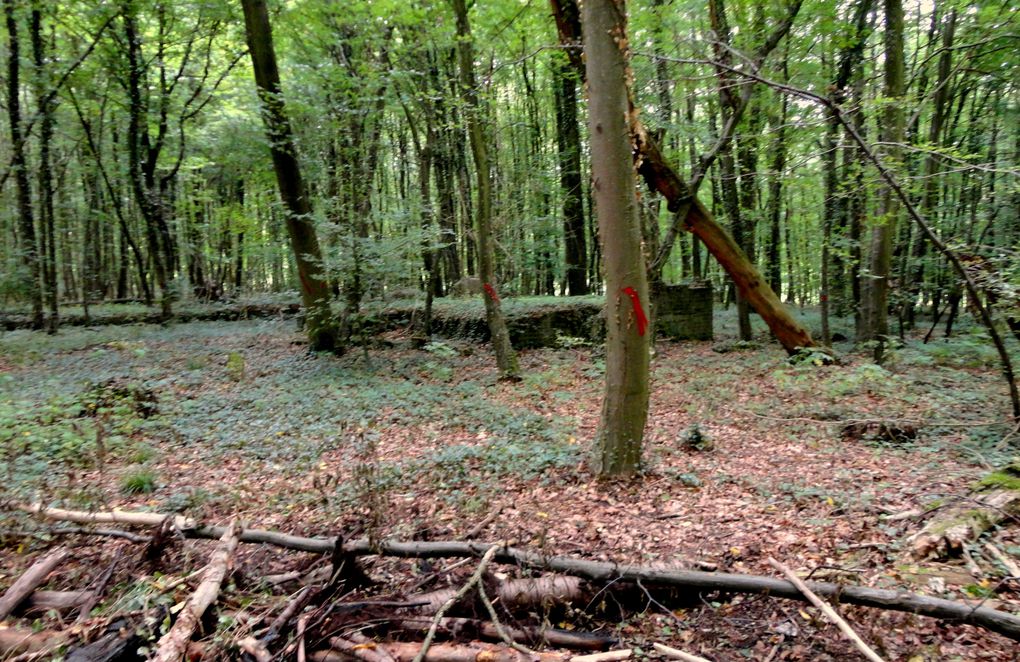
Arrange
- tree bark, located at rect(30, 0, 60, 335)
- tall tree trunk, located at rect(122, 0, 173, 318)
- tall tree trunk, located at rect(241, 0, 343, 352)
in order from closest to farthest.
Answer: tall tree trunk, located at rect(241, 0, 343, 352), tree bark, located at rect(30, 0, 60, 335), tall tree trunk, located at rect(122, 0, 173, 318)

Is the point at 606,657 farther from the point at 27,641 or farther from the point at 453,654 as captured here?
the point at 27,641

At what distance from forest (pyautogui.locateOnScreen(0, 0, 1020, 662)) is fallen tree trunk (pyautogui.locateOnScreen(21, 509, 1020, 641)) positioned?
2cm

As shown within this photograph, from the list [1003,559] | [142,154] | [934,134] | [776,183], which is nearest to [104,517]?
[1003,559]

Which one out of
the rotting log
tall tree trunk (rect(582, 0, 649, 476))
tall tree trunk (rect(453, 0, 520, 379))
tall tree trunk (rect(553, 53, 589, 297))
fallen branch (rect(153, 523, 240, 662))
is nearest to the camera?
fallen branch (rect(153, 523, 240, 662))

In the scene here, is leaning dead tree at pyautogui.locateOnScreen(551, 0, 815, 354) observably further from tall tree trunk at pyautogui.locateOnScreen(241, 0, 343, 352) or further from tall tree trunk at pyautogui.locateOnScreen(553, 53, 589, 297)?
tall tree trunk at pyautogui.locateOnScreen(553, 53, 589, 297)

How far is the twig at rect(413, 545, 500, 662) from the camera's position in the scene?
265 centimetres

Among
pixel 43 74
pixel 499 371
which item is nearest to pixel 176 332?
pixel 43 74

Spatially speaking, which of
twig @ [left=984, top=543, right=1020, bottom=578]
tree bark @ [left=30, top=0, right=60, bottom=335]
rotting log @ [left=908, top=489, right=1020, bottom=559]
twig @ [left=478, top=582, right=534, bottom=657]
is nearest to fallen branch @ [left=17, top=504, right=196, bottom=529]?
twig @ [left=478, top=582, right=534, bottom=657]

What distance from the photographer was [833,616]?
8.30 feet

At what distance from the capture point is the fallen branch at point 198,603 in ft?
8.61

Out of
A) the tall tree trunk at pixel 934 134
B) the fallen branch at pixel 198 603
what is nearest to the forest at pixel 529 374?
the fallen branch at pixel 198 603

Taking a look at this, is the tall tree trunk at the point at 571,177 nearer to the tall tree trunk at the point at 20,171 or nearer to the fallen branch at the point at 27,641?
the tall tree trunk at the point at 20,171

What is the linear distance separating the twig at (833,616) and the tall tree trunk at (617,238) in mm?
1992

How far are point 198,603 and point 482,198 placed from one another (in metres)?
7.34
